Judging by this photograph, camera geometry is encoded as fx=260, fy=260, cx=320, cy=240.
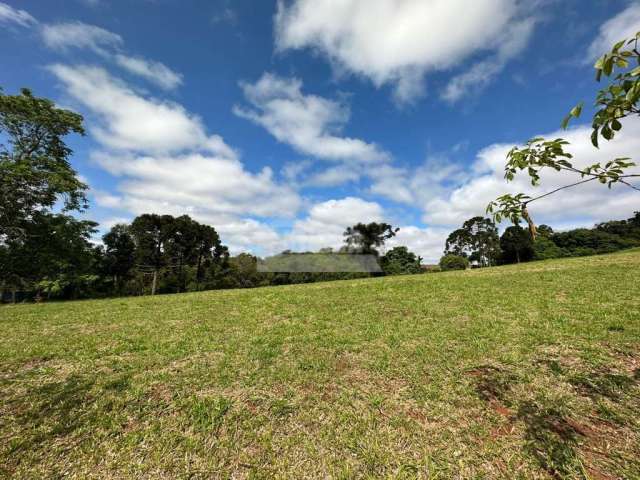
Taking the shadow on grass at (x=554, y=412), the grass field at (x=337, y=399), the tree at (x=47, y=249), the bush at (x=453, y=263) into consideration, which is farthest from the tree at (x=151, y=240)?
the bush at (x=453, y=263)

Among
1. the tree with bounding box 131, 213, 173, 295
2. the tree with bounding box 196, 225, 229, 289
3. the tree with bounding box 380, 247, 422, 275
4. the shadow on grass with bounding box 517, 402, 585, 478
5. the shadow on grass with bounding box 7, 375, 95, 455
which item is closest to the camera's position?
the shadow on grass with bounding box 517, 402, 585, 478

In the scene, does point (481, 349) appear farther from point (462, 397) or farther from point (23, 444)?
point (23, 444)

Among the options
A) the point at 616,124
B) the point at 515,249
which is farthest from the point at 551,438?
the point at 515,249

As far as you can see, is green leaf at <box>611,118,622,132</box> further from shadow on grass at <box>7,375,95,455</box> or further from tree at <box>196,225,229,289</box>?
tree at <box>196,225,229,289</box>

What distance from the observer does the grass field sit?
9.61 ft

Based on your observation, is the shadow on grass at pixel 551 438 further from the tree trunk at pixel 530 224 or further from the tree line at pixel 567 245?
the tree line at pixel 567 245

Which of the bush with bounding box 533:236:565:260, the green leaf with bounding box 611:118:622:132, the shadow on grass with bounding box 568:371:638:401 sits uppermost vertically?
the bush with bounding box 533:236:565:260

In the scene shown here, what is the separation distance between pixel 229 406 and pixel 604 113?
5091 millimetres

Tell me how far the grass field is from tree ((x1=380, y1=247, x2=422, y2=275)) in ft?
124

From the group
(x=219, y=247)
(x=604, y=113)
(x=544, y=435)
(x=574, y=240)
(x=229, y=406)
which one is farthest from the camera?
(x=574, y=240)

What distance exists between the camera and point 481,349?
5.73 meters

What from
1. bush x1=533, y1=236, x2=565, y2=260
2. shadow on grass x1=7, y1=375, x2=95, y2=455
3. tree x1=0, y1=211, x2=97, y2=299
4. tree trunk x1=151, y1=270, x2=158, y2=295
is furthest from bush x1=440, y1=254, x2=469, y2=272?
shadow on grass x1=7, y1=375, x2=95, y2=455

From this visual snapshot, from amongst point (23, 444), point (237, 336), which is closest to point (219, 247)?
point (237, 336)

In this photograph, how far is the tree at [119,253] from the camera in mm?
34688
